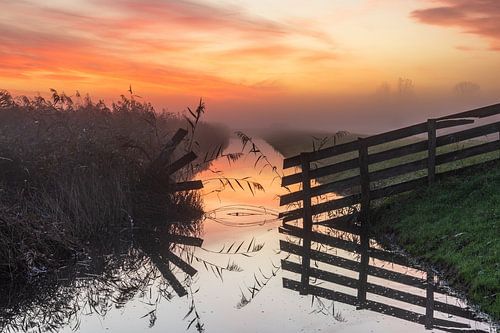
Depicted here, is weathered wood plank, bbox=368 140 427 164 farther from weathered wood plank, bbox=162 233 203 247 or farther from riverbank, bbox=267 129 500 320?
weathered wood plank, bbox=162 233 203 247

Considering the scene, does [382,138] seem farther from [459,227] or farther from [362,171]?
[459,227]

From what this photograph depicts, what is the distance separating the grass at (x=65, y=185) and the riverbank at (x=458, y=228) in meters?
6.54

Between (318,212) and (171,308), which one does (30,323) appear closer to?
(171,308)

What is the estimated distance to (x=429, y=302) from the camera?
9.04 m

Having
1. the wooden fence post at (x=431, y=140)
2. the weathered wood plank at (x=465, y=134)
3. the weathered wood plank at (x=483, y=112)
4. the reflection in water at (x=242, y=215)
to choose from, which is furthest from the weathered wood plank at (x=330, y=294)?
the weathered wood plank at (x=483, y=112)

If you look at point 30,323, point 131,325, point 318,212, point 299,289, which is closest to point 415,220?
point 318,212

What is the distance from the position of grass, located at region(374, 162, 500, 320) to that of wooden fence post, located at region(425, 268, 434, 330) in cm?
30

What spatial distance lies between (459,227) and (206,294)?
596 centimetres

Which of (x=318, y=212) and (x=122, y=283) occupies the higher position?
(x=318, y=212)

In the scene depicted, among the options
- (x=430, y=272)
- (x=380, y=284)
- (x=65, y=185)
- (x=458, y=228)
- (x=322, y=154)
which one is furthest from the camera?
(x=322, y=154)

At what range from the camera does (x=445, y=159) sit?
51.8 ft

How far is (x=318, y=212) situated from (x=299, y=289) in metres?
5.36

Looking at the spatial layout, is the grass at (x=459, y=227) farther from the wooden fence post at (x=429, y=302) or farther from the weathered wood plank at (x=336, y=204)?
the weathered wood plank at (x=336, y=204)

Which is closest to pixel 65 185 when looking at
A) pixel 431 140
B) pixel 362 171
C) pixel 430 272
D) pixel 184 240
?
pixel 184 240
